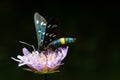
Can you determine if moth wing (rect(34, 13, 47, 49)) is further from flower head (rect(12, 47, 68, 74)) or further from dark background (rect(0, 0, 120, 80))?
dark background (rect(0, 0, 120, 80))

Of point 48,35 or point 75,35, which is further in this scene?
point 75,35

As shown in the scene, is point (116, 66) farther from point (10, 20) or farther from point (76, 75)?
point (10, 20)

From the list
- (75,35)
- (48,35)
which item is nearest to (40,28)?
(48,35)

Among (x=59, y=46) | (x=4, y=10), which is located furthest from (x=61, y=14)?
(x=59, y=46)

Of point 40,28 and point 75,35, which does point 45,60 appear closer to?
point 40,28

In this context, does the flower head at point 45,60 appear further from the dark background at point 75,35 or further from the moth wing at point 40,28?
the dark background at point 75,35

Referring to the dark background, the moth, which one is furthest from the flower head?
the dark background
